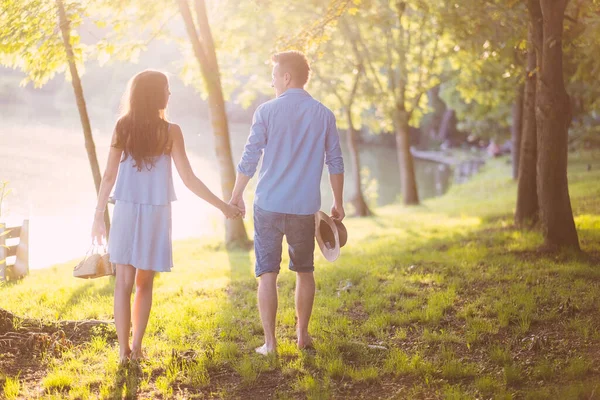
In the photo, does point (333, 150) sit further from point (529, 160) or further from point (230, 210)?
point (529, 160)

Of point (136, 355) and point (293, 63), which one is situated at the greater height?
point (293, 63)

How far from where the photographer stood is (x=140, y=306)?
4.71 metres

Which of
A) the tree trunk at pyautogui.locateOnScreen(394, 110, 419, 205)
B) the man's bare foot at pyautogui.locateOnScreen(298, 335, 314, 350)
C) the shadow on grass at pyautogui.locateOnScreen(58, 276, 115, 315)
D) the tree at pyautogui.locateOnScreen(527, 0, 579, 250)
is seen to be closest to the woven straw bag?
the man's bare foot at pyautogui.locateOnScreen(298, 335, 314, 350)

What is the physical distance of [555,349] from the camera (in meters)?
4.90

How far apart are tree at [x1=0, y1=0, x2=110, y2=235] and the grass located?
1863mm

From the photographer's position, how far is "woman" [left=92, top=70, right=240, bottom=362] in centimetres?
446

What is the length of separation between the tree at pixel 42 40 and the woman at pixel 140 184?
3.25 metres

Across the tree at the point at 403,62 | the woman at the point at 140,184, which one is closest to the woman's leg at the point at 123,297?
the woman at the point at 140,184

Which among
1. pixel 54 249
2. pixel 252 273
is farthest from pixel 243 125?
pixel 252 273

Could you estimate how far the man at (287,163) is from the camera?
4699 millimetres

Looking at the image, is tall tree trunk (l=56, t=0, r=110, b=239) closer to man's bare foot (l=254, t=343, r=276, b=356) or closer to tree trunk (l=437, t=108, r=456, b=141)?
man's bare foot (l=254, t=343, r=276, b=356)

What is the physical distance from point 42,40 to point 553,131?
6528 millimetres

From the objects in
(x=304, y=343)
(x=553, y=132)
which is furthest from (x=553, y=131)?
(x=304, y=343)

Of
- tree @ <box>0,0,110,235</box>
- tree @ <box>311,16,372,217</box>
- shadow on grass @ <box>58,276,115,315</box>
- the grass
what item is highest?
tree @ <box>311,16,372,217</box>
